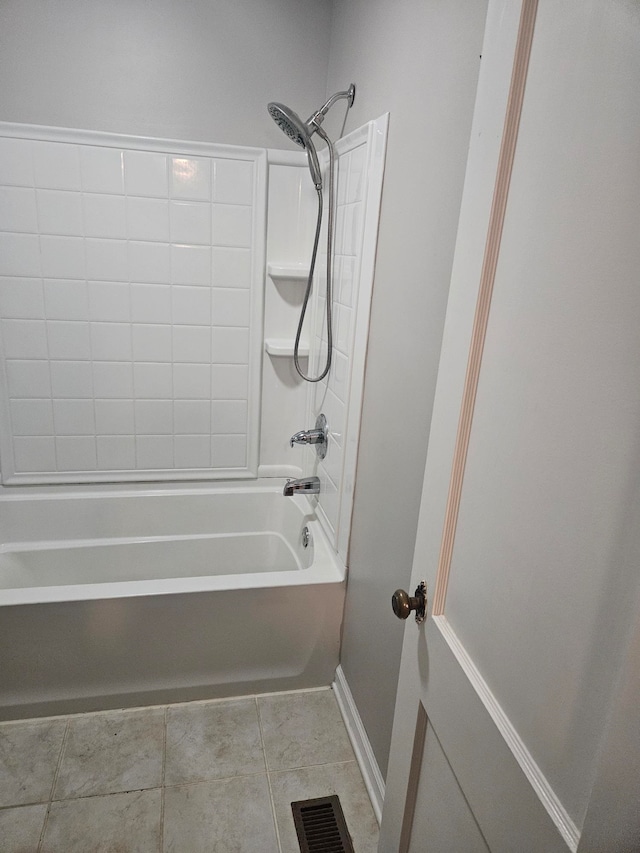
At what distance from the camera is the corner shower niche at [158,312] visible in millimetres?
2055

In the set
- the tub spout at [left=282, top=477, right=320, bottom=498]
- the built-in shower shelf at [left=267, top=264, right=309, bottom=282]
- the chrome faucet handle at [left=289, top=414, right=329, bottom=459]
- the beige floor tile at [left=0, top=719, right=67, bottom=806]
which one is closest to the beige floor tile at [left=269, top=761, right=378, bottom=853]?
the beige floor tile at [left=0, top=719, right=67, bottom=806]

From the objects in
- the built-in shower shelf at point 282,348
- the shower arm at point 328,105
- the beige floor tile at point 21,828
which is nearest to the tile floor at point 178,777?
the beige floor tile at point 21,828

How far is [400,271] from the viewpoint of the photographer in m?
1.42

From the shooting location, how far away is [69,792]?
1.64m

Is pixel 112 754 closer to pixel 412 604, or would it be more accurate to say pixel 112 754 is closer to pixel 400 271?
pixel 412 604

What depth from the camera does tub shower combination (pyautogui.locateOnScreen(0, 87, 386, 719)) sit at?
1840 millimetres

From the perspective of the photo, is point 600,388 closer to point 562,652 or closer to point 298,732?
point 562,652

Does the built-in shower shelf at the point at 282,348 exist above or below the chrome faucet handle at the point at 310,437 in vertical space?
above

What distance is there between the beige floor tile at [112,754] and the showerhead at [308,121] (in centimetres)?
194

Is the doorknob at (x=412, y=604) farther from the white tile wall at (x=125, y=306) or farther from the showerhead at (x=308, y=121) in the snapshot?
the white tile wall at (x=125, y=306)

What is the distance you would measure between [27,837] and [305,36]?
267 cm

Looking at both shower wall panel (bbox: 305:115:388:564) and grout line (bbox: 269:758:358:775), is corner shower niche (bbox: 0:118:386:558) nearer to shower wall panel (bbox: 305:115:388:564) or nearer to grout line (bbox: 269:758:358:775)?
shower wall panel (bbox: 305:115:388:564)

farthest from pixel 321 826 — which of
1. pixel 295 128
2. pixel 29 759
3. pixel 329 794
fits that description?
pixel 295 128

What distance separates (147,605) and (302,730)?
0.67m
